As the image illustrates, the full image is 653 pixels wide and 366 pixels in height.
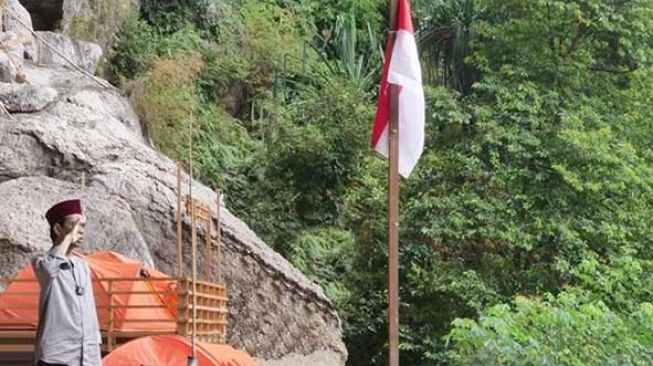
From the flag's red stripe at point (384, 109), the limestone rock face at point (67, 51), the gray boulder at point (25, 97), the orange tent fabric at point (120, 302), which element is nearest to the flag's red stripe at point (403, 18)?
the flag's red stripe at point (384, 109)

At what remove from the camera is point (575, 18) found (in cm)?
1825

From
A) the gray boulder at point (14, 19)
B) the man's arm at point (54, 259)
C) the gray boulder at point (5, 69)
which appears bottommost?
the man's arm at point (54, 259)

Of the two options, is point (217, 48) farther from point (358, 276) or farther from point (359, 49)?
point (358, 276)

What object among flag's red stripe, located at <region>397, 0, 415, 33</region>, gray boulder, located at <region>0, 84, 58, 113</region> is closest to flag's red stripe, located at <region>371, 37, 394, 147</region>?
flag's red stripe, located at <region>397, 0, 415, 33</region>

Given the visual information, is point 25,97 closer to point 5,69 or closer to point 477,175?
point 5,69

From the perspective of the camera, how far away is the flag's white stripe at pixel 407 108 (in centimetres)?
829

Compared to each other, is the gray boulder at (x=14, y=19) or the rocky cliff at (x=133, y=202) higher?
the gray boulder at (x=14, y=19)

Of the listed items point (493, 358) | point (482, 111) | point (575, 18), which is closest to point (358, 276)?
point (482, 111)

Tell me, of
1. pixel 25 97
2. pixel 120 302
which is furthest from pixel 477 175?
pixel 120 302

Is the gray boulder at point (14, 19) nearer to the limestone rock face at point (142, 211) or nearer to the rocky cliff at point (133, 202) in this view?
the rocky cliff at point (133, 202)

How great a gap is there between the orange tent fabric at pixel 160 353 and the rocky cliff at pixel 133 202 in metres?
3.03

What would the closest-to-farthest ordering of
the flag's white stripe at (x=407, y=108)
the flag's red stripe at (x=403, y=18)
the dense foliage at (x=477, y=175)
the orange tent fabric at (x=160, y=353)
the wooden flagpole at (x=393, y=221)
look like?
the wooden flagpole at (x=393, y=221) < the flag's white stripe at (x=407, y=108) < the flag's red stripe at (x=403, y=18) < the orange tent fabric at (x=160, y=353) < the dense foliage at (x=477, y=175)

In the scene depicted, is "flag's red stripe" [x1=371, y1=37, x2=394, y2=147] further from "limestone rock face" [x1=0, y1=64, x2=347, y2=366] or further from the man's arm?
"limestone rock face" [x1=0, y1=64, x2=347, y2=366]

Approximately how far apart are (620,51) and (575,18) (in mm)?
950
